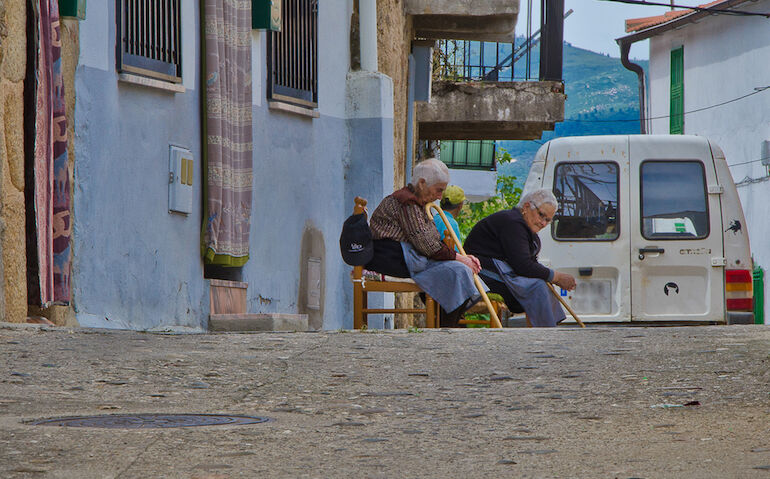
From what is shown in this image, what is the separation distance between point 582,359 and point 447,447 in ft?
7.17

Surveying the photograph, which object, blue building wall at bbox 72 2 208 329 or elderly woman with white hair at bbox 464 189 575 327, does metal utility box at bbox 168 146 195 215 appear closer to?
blue building wall at bbox 72 2 208 329

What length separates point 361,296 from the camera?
9219mm

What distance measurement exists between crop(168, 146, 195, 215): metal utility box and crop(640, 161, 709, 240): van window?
11.9 ft

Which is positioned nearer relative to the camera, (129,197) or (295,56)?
(129,197)

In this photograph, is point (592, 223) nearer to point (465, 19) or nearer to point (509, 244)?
point (509, 244)

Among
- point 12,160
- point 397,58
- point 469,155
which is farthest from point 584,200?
point 469,155

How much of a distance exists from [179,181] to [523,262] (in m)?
3.03

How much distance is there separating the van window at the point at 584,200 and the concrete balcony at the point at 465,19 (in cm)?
571

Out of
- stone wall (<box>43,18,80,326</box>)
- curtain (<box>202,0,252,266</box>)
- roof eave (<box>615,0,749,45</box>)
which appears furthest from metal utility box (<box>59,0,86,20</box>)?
roof eave (<box>615,0,749,45</box>)

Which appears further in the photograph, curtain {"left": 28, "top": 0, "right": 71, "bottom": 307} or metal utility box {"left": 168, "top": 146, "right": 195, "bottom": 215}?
metal utility box {"left": 168, "top": 146, "right": 195, "bottom": 215}

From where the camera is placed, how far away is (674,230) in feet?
34.0

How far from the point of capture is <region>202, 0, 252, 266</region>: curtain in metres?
11.0

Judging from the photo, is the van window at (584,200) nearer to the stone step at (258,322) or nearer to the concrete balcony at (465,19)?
the stone step at (258,322)

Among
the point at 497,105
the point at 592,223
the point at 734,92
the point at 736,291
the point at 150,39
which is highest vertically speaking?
the point at 734,92
